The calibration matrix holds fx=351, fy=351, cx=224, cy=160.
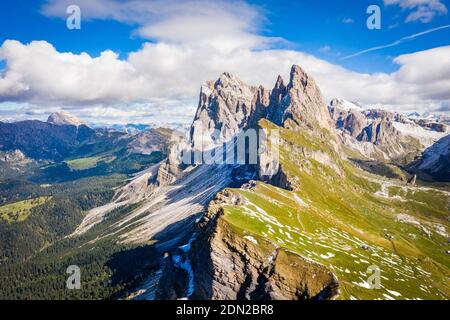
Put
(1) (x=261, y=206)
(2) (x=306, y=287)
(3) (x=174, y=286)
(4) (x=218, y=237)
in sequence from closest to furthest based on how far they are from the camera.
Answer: (2) (x=306, y=287), (4) (x=218, y=237), (3) (x=174, y=286), (1) (x=261, y=206)

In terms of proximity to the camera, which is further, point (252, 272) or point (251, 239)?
point (251, 239)

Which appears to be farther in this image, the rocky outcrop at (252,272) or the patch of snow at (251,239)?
the patch of snow at (251,239)

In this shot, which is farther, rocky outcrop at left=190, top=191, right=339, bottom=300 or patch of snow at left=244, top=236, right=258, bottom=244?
patch of snow at left=244, top=236, right=258, bottom=244

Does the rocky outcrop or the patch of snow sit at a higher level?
the patch of snow

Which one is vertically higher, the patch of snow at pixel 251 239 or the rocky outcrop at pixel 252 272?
the patch of snow at pixel 251 239

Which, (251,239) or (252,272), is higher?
(251,239)
